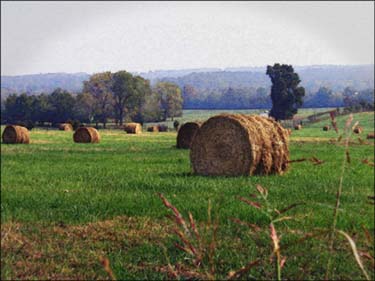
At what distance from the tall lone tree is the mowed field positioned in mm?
79074

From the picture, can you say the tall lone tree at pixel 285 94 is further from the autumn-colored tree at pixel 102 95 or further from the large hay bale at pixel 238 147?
the large hay bale at pixel 238 147

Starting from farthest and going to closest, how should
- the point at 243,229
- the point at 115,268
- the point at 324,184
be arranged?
the point at 324,184 → the point at 243,229 → the point at 115,268

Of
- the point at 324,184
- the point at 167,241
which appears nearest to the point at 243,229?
Answer: the point at 167,241

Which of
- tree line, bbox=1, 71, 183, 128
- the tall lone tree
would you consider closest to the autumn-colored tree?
tree line, bbox=1, 71, 183, 128

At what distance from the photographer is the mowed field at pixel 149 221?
6.71 metres

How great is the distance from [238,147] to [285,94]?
8166 cm

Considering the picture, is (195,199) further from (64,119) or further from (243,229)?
(64,119)

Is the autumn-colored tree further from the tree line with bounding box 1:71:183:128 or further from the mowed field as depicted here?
the mowed field

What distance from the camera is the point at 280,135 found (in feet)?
56.1

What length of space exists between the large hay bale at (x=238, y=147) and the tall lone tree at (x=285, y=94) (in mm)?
79034

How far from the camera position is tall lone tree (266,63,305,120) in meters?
96.2

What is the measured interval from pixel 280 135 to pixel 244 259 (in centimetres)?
1040

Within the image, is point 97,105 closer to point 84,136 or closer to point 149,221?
point 84,136

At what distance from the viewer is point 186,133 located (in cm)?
3078
